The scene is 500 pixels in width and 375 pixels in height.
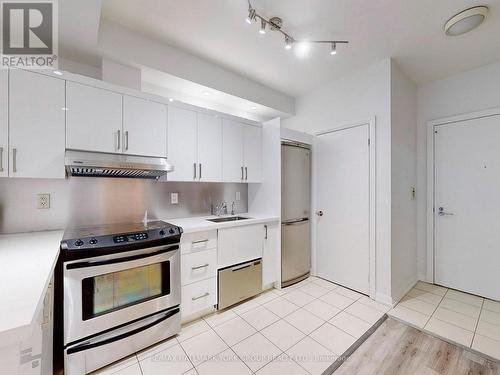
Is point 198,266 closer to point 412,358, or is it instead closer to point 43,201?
point 43,201

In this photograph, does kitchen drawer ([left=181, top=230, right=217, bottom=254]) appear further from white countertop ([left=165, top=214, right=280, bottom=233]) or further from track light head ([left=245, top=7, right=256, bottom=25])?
track light head ([left=245, top=7, right=256, bottom=25])

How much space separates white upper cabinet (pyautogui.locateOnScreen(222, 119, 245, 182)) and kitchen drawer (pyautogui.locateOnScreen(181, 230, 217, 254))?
0.73 meters

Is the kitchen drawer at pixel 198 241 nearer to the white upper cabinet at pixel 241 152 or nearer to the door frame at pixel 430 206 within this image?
the white upper cabinet at pixel 241 152

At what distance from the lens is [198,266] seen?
83.5 inches

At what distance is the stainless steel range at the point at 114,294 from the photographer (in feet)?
4.86

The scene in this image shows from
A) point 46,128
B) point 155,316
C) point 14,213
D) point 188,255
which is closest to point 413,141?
point 188,255

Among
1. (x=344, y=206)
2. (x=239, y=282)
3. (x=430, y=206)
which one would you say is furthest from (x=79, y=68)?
(x=430, y=206)

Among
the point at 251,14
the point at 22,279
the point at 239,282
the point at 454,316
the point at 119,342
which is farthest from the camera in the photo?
the point at 239,282

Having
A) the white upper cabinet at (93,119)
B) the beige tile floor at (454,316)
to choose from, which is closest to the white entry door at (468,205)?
→ the beige tile floor at (454,316)

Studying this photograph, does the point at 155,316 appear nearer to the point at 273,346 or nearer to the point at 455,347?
the point at 273,346

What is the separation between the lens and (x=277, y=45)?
226 centimetres

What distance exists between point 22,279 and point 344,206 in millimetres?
2903

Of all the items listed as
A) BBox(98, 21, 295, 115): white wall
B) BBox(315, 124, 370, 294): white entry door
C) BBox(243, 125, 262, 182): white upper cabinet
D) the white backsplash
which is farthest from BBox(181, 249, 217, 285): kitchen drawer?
BBox(98, 21, 295, 115): white wall

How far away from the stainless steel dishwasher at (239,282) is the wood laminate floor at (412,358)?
1.12 meters
